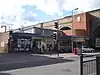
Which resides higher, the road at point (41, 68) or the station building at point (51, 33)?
the station building at point (51, 33)

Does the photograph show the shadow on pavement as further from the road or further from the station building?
the station building

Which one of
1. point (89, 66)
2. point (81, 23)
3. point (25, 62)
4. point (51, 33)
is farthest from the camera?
point (81, 23)

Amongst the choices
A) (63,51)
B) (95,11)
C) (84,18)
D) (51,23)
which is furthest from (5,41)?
(51,23)

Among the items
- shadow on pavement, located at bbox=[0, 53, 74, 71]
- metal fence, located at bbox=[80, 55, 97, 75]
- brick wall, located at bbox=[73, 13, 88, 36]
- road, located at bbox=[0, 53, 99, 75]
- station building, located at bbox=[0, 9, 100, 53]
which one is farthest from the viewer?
brick wall, located at bbox=[73, 13, 88, 36]

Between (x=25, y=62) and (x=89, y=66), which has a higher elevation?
(x=89, y=66)

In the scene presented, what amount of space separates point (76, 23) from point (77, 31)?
7.00m

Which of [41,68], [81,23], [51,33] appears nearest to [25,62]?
[41,68]

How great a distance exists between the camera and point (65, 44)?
47.3 metres

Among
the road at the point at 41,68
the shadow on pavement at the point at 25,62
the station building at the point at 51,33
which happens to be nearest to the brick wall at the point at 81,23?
the station building at the point at 51,33

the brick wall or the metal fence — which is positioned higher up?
the brick wall

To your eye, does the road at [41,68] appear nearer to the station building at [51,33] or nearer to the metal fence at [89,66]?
the metal fence at [89,66]

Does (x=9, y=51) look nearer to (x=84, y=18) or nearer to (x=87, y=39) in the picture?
(x=87, y=39)

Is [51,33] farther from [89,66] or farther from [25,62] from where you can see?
[89,66]

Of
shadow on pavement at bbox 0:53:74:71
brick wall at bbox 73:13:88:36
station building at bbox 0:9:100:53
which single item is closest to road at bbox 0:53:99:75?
shadow on pavement at bbox 0:53:74:71
